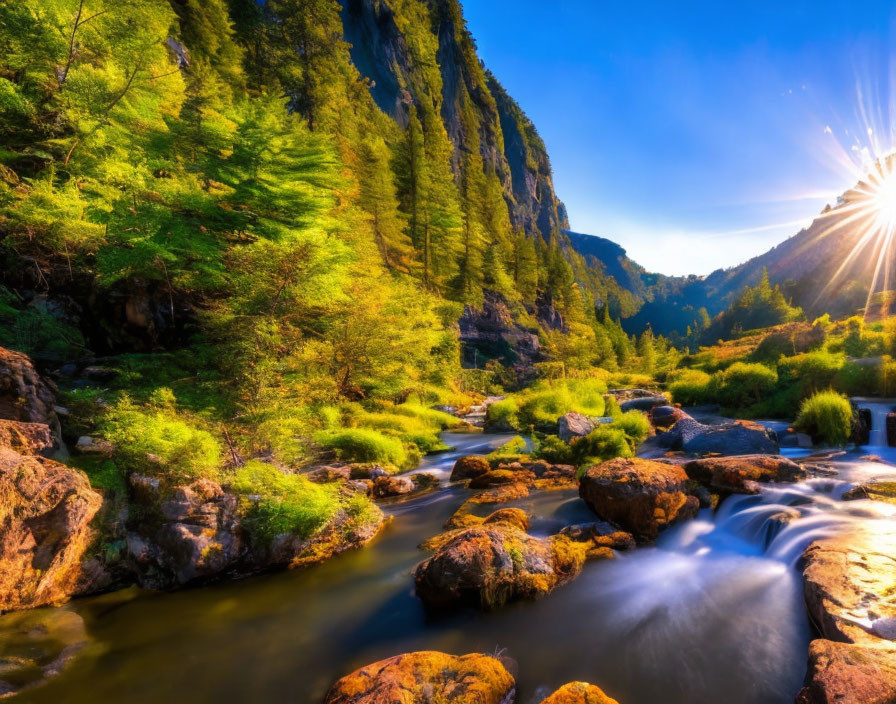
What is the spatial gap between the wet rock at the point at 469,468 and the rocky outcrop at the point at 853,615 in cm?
651

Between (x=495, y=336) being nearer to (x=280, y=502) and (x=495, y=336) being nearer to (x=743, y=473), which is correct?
(x=743, y=473)

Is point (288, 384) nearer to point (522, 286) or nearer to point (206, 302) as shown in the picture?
point (206, 302)

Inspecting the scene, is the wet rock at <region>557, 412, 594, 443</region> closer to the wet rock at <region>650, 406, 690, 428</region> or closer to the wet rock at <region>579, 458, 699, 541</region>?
the wet rock at <region>579, 458, 699, 541</region>

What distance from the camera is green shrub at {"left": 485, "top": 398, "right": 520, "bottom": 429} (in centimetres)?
1724

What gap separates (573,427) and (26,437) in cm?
1193

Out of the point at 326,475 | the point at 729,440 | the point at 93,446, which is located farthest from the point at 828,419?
the point at 93,446

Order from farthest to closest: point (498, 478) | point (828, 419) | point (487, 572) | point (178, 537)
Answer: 1. point (828, 419)
2. point (498, 478)
3. point (178, 537)
4. point (487, 572)

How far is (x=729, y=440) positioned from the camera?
414 inches

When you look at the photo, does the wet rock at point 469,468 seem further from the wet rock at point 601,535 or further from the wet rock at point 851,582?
the wet rock at point 851,582

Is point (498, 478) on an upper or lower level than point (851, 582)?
lower

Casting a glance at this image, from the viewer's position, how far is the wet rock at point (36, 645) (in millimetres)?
3717

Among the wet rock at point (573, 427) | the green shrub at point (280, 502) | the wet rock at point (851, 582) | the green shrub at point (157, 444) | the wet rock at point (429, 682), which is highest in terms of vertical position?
the green shrub at point (157, 444)

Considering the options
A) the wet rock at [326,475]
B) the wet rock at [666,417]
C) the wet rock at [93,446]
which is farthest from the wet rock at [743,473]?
the wet rock at [93,446]

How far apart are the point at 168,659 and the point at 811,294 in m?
120
